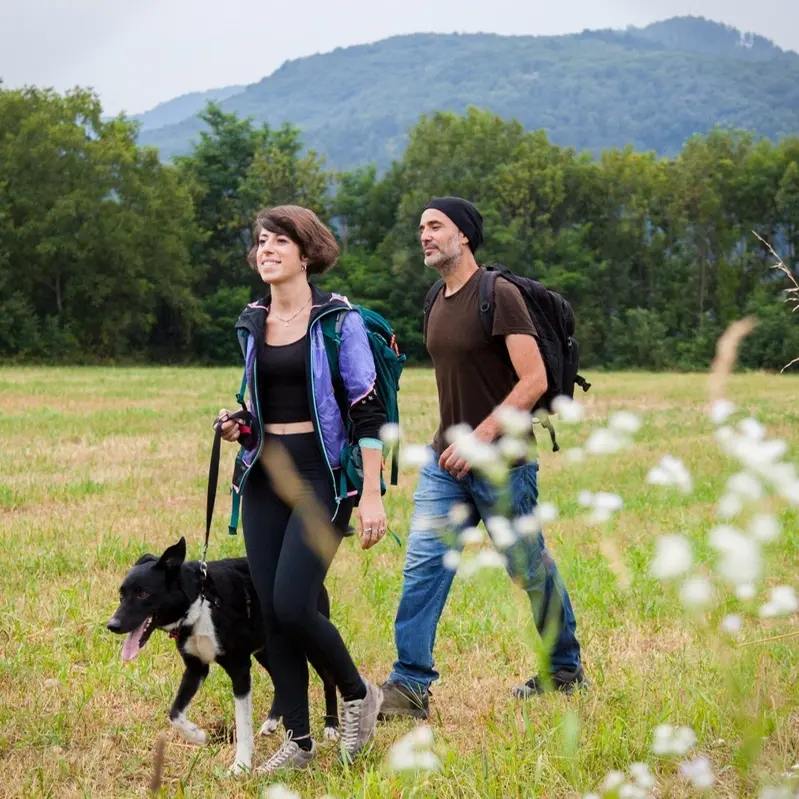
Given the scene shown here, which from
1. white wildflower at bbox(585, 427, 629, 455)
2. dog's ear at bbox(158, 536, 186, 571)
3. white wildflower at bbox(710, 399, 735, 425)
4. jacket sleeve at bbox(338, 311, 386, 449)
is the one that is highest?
white wildflower at bbox(710, 399, 735, 425)

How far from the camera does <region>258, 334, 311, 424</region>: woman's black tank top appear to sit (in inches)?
167

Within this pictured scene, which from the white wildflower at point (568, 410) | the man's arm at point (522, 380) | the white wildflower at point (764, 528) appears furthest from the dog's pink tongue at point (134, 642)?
the white wildflower at point (764, 528)

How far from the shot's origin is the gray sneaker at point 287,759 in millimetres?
4023

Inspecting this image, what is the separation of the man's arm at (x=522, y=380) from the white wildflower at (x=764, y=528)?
300cm

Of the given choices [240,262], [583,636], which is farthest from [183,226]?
[583,636]

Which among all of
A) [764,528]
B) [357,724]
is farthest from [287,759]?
[764,528]

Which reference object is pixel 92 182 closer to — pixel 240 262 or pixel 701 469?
pixel 240 262

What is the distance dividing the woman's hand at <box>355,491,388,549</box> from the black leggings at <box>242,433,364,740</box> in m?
0.12

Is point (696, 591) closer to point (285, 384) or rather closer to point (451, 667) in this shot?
point (285, 384)

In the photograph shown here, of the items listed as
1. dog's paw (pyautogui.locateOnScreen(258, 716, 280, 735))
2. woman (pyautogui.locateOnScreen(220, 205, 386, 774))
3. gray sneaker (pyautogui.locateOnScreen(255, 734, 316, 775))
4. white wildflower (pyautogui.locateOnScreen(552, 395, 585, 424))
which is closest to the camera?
white wildflower (pyautogui.locateOnScreen(552, 395, 585, 424))

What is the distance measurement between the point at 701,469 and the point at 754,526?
40.0 feet

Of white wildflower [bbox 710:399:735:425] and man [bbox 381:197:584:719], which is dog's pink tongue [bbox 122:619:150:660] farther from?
white wildflower [bbox 710:399:735:425]

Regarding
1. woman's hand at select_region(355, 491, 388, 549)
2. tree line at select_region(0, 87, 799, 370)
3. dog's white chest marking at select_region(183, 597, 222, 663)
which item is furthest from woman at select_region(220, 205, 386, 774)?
tree line at select_region(0, 87, 799, 370)

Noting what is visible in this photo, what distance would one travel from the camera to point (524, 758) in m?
3.72
